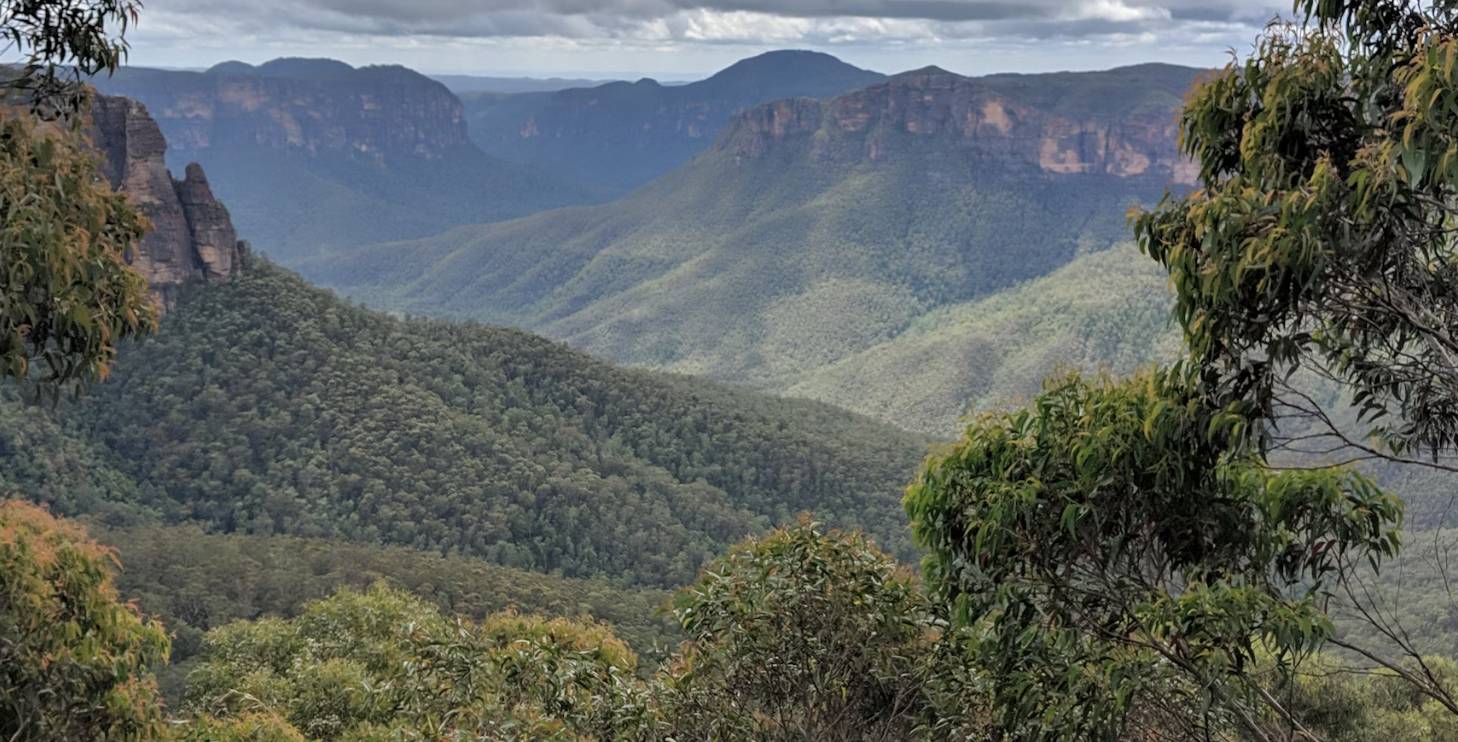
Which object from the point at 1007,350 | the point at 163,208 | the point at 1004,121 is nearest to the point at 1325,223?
the point at 163,208

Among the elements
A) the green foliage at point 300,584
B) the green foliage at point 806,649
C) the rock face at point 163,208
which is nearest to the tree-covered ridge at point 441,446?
the rock face at point 163,208

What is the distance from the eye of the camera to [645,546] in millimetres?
42594

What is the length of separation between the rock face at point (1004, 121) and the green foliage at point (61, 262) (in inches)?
5702

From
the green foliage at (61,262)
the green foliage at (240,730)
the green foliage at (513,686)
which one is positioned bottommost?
the green foliage at (240,730)

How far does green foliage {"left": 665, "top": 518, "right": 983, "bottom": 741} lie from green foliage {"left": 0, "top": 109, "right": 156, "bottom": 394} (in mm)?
4118

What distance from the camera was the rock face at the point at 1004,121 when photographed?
143750 millimetres

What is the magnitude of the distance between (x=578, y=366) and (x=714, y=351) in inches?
2443

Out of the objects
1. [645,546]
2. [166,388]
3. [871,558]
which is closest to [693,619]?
[871,558]

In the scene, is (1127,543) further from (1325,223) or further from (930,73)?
(930,73)

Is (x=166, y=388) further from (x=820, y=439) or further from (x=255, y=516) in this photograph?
(x=820, y=439)

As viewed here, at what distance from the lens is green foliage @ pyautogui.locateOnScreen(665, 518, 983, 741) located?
314 inches

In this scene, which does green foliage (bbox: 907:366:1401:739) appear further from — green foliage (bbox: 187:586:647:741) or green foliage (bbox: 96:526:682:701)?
green foliage (bbox: 96:526:682:701)

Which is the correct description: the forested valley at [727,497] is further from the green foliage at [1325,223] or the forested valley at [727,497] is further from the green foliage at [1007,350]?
the green foliage at [1007,350]

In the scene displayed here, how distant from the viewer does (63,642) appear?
6.52 m
